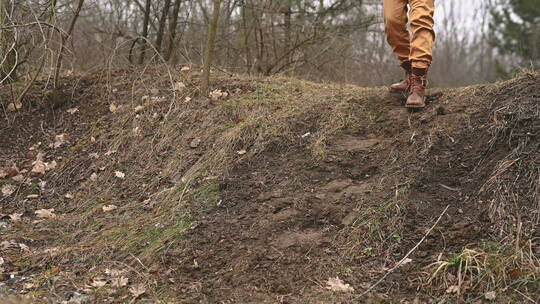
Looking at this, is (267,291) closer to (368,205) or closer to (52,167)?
(368,205)

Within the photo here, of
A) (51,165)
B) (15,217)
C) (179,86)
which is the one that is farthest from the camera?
(179,86)

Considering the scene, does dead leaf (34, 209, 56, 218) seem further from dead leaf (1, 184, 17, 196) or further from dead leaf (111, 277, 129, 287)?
dead leaf (111, 277, 129, 287)

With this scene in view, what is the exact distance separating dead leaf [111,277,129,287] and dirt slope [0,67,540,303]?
12 mm

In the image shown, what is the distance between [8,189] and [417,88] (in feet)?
12.0

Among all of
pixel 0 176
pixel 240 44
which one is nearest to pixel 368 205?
pixel 0 176

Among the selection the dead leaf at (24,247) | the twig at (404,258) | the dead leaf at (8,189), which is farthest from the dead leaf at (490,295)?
the dead leaf at (8,189)

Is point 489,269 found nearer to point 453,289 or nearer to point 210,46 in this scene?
point 453,289

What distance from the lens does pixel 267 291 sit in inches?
113

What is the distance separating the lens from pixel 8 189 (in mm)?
4621

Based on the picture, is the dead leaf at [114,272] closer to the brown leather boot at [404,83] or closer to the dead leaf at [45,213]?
the dead leaf at [45,213]

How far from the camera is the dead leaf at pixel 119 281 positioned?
3.05m

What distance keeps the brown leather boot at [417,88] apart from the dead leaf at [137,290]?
247 centimetres

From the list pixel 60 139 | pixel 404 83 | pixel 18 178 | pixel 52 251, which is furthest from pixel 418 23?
pixel 18 178

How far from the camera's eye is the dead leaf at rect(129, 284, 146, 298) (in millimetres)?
2927
